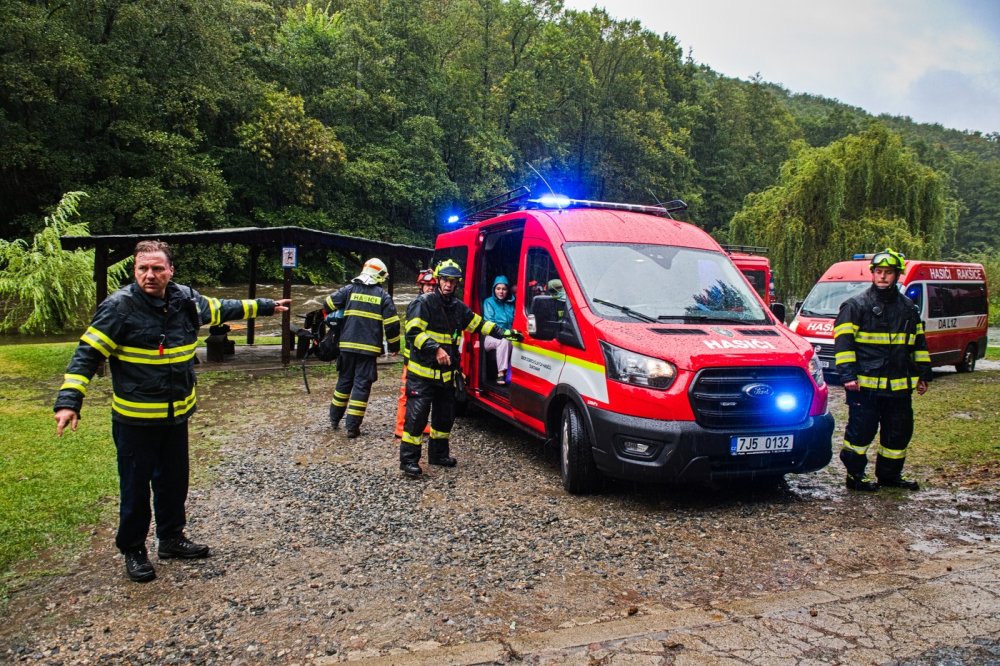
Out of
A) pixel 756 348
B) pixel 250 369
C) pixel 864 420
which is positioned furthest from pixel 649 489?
pixel 250 369

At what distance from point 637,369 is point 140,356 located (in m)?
3.29

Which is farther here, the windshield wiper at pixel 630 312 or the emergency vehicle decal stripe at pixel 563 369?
the windshield wiper at pixel 630 312

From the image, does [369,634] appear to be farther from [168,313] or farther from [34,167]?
[34,167]

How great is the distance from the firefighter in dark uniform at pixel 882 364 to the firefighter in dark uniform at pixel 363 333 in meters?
4.49

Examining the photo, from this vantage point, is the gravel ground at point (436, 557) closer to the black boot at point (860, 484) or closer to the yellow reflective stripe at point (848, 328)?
the black boot at point (860, 484)

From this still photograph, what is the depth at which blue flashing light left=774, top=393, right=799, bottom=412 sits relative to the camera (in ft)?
16.6

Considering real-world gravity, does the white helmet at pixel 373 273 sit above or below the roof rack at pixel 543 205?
below

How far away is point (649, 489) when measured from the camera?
18.5 feet

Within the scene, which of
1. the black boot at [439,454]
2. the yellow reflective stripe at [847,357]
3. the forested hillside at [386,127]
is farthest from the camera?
the forested hillside at [386,127]

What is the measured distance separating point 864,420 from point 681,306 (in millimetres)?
1752

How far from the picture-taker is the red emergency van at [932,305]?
40.8 ft

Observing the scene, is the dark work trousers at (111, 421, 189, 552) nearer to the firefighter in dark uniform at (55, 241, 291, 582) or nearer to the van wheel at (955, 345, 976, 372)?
the firefighter in dark uniform at (55, 241, 291, 582)

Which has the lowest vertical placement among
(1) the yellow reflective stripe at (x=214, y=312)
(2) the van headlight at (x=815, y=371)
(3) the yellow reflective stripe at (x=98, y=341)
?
(2) the van headlight at (x=815, y=371)

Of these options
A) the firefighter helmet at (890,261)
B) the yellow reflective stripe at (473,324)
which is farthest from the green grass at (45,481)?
the firefighter helmet at (890,261)
